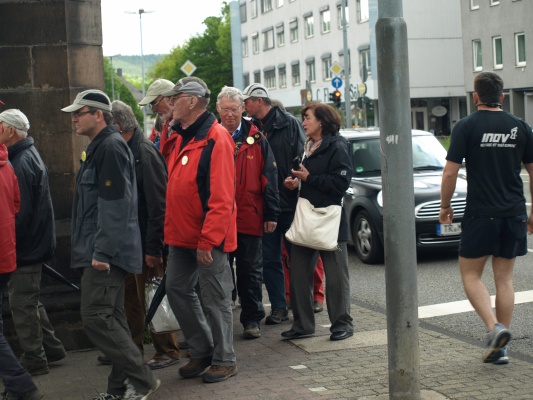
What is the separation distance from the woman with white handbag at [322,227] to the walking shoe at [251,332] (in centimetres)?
30

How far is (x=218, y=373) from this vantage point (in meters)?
6.78

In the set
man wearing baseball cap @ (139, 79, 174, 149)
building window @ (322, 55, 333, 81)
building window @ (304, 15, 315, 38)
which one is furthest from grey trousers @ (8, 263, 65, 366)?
building window @ (304, 15, 315, 38)

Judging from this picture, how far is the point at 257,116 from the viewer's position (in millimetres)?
9109

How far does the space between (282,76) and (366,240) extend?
70.6m

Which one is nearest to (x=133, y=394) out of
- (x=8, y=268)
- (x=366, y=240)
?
(x=8, y=268)

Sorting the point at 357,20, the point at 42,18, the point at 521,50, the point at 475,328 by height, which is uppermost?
the point at 357,20

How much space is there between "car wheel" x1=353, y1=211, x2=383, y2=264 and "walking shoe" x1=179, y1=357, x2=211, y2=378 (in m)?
6.31

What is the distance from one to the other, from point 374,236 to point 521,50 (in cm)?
4316

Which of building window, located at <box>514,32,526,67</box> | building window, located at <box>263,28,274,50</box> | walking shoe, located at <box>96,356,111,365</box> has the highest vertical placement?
building window, located at <box>263,28,274,50</box>

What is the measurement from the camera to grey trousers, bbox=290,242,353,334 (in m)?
8.00

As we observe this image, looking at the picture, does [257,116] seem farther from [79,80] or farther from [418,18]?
[418,18]

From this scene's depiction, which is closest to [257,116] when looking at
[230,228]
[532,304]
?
[230,228]

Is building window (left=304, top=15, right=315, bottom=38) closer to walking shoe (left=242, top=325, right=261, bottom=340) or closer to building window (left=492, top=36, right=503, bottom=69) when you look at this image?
building window (left=492, top=36, right=503, bottom=69)

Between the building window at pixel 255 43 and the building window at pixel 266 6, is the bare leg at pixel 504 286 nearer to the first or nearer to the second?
the building window at pixel 266 6
